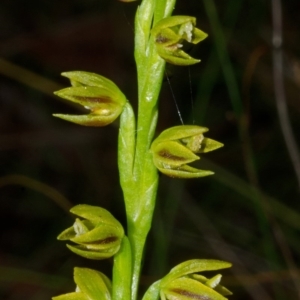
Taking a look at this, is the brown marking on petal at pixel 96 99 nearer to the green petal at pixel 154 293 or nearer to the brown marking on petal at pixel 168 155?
the brown marking on petal at pixel 168 155

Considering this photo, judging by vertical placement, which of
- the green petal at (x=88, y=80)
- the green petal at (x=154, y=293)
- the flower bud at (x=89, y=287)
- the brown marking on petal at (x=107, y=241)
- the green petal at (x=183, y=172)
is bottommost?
the green petal at (x=154, y=293)

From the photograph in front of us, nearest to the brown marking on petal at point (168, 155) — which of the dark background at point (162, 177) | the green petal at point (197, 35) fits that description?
the green petal at point (197, 35)

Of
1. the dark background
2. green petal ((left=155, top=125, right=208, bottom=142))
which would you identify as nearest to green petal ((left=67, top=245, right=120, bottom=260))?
green petal ((left=155, top=125, right=208, bottom=142))

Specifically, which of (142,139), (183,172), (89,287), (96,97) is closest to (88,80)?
(96,97)

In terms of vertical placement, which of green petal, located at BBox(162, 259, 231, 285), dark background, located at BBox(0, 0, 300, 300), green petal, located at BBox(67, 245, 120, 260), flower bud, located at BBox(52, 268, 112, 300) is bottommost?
dark background, located at BBox(0, 0, 300, 300)

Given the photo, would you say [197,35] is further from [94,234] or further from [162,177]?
[162,177]

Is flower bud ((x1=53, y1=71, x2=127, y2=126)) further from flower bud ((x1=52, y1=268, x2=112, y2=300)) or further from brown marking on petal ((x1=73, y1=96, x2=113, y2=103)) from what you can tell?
flower bud ((x1=52, y1=268, x2=112, y2=300))

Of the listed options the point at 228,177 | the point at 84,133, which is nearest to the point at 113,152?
the point at 84,133
